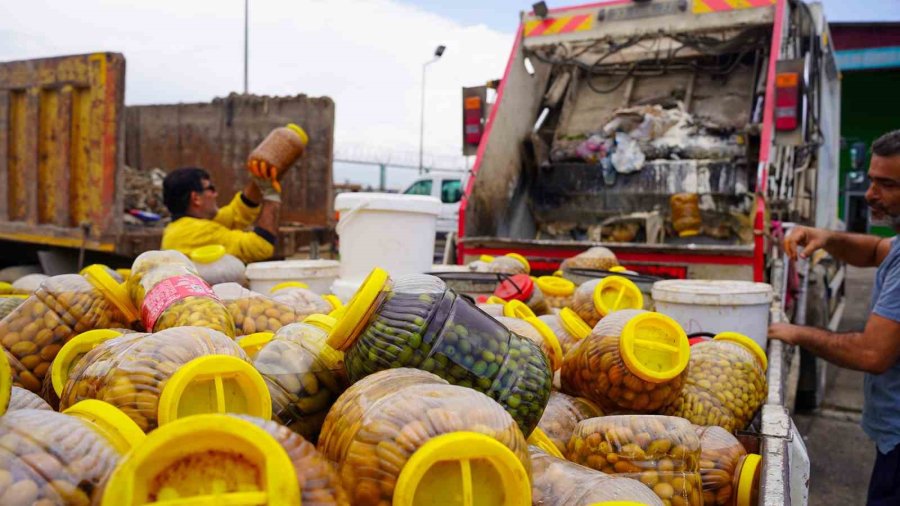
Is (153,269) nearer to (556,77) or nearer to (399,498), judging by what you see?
(399,498)

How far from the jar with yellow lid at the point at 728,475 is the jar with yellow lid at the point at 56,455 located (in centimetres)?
115

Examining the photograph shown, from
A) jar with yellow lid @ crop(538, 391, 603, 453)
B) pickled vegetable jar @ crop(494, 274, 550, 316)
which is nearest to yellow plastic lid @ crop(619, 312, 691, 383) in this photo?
jar with yellow lid @ crop(538, 391, 603, 453)

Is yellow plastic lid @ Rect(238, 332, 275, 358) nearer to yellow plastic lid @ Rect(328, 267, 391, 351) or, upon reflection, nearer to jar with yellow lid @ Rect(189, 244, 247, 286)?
yellow plastic lid @ Rect(328, 267, 391, 351)

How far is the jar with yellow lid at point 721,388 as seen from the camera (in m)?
1.70

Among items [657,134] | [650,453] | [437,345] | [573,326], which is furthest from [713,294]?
[657,134]

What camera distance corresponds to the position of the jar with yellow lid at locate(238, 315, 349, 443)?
1240 mm

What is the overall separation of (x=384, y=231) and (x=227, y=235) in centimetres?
158

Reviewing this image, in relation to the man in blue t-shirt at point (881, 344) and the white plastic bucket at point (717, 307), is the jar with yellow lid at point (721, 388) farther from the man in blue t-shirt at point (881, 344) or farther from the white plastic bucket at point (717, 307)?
the man in blue t-shirt at point (881, 344)

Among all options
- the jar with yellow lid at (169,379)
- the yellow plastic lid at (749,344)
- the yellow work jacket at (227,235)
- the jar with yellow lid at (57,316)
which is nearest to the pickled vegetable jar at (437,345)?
the jar with yellow lid at (169,379)

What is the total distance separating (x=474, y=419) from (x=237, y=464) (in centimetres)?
33

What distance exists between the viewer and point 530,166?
19.3ft

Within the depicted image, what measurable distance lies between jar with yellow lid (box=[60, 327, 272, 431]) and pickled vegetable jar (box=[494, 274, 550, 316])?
1523mm

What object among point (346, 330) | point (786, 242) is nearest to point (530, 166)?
point (786, 242)

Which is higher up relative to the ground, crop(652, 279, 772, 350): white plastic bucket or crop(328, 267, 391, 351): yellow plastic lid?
crop(328, 267, 391, 351): yellow plastic lid
